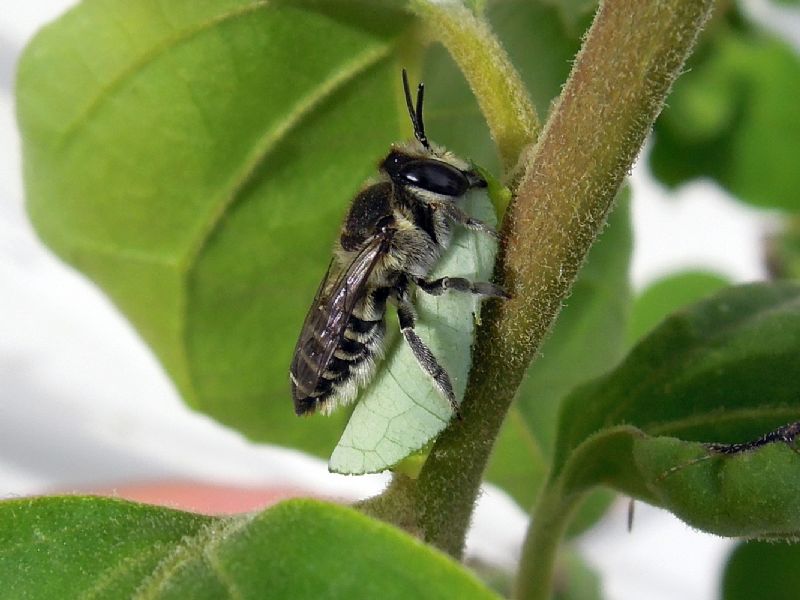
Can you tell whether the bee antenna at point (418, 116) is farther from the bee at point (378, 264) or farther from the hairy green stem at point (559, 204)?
the hairy green stem at point (559, 204)

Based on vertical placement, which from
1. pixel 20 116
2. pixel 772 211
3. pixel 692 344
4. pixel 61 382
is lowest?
pixel 61 382

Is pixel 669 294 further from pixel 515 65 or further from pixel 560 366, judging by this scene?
pixel 515 65

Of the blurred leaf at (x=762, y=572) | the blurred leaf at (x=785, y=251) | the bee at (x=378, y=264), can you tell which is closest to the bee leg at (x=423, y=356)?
the bee at (x=378, y=264)

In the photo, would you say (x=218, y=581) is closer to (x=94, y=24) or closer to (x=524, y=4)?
(x=94, y=24)

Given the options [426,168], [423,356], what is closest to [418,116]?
[426,168]

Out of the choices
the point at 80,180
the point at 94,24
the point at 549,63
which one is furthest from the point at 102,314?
the point at 549,63

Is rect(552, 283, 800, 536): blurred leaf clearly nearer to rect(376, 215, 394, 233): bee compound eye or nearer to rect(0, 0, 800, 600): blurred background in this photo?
rect(376, 215, 394, 233): bee compound eye
